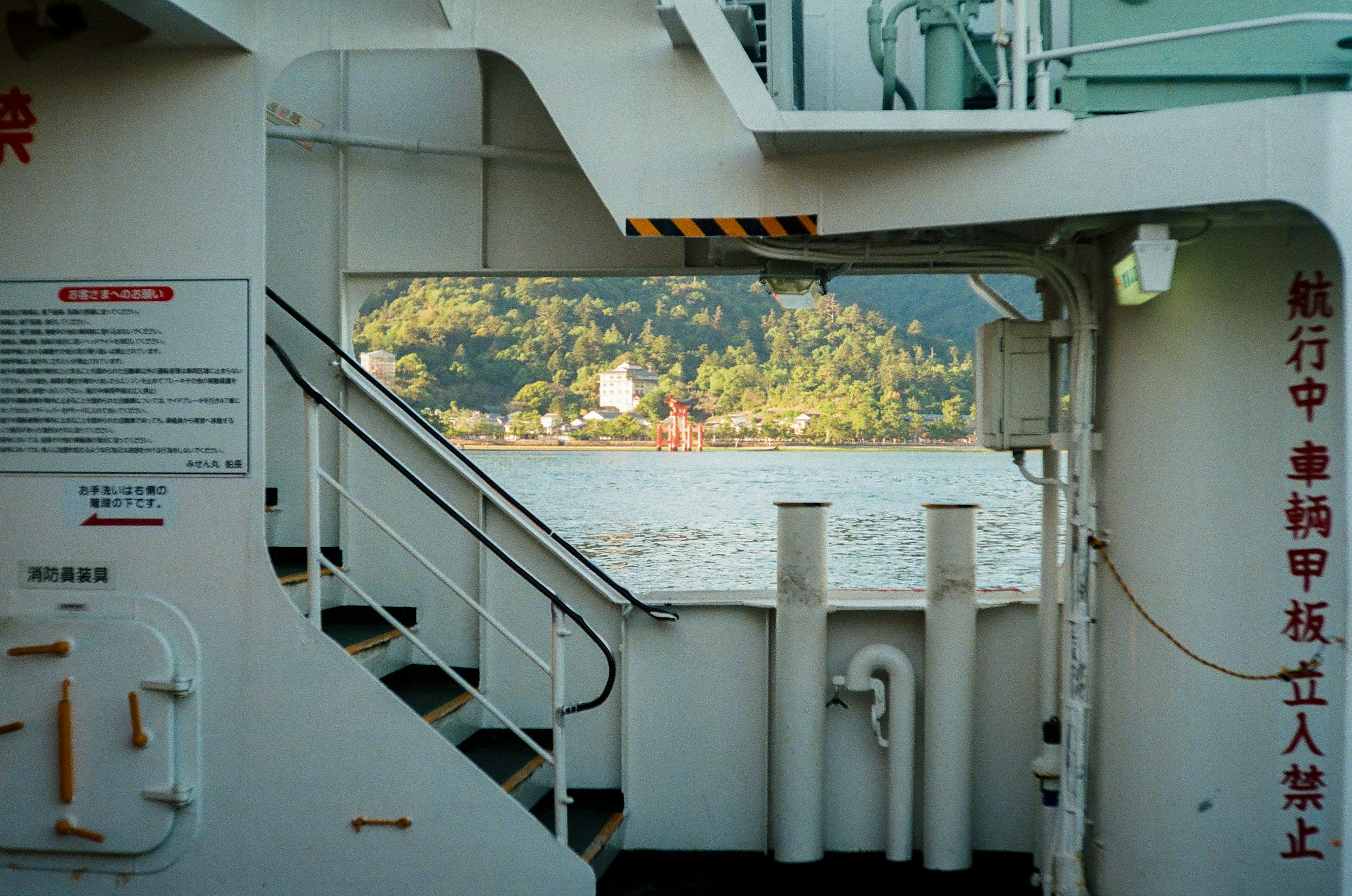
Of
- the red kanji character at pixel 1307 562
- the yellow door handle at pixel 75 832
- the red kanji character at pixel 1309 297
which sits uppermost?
the red kanji character at pixel 1309 297

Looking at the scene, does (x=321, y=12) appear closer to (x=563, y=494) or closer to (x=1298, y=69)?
(x=563, y=494)

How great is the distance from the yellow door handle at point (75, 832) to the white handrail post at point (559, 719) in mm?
1410

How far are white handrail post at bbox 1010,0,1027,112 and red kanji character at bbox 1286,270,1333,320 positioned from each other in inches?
38.1

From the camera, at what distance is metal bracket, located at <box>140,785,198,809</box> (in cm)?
349

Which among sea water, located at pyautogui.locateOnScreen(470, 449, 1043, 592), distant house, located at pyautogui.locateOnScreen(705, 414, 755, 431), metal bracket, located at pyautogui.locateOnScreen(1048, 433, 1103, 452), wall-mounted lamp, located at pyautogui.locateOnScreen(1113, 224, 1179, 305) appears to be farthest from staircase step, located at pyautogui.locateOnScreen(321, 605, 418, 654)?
wall-mounted lamp, located at pyautogui.locateOnScreen(1113, 224, 1179, 305)

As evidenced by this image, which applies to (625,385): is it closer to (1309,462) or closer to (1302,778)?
(1309,462)

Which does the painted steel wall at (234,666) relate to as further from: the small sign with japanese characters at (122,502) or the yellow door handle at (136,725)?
the yellow door handle at (136,725)

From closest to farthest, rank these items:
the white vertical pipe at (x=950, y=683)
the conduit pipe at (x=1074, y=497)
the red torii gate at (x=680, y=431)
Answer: the conduit pipe at (x=1074, y=497)
the white vertical pipe at (x=950, y=683)
the red torii gate at (x=680, y=431)

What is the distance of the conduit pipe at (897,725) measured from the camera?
14.0ft

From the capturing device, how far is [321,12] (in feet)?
11.4

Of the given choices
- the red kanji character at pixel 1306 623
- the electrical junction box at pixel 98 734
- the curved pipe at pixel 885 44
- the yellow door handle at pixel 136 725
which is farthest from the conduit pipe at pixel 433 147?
the red kanji character at pixel 1306 623

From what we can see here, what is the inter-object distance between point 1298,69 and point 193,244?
335 centimetres

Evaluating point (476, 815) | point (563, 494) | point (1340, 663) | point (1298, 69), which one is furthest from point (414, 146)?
point (1340, 663)

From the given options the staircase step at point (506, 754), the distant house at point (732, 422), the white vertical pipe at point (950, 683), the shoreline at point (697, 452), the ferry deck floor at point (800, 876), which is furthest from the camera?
the distant house at point (732, 422)
